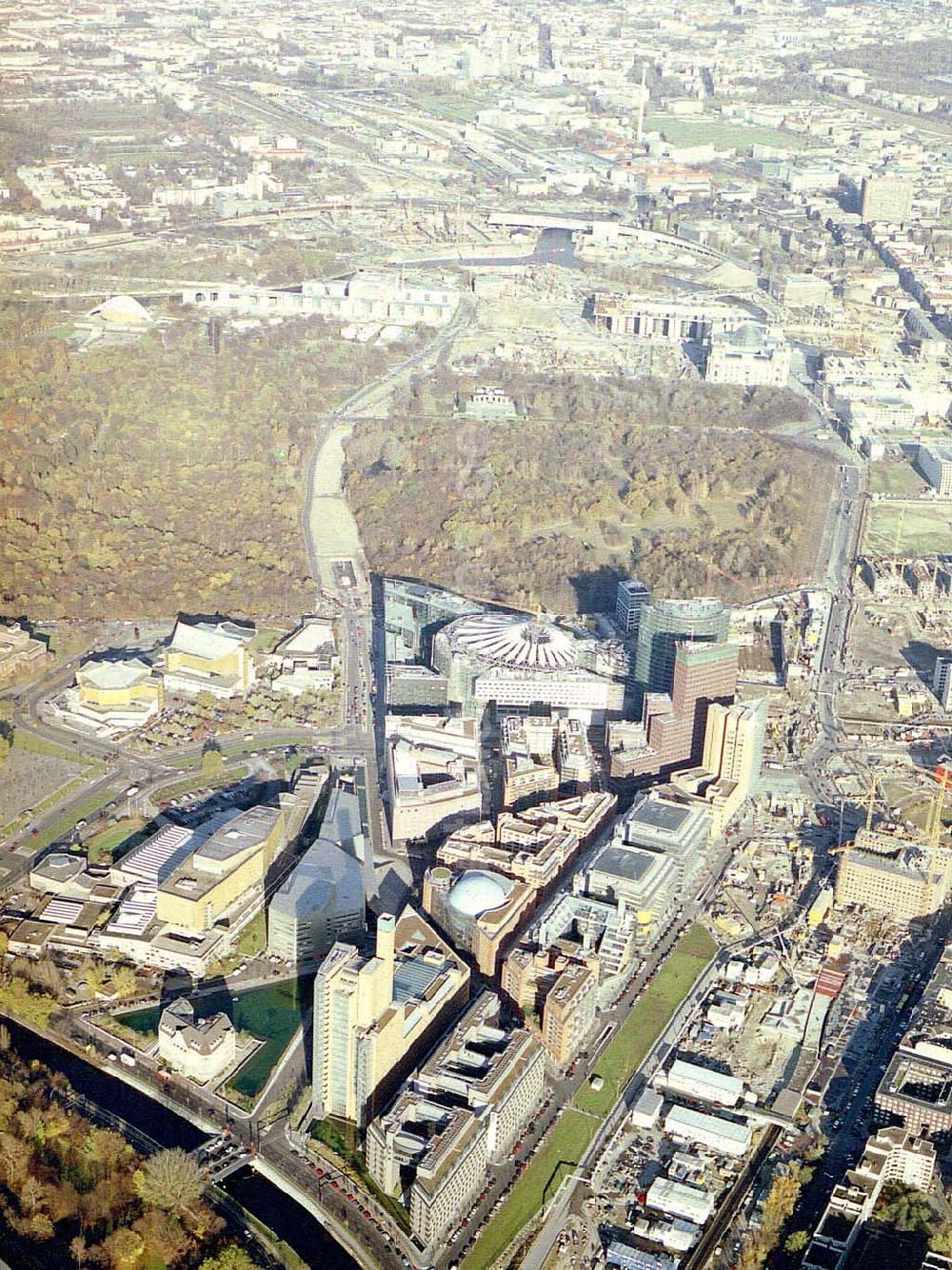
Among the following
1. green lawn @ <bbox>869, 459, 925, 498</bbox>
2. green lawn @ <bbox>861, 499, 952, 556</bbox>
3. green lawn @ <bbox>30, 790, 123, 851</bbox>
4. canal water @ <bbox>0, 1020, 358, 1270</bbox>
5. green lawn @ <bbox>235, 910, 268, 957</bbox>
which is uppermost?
canal water @ <bbox>0, 1020, 358, 1270</bbox>

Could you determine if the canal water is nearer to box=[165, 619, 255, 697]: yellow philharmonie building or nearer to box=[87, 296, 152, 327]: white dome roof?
box=[165, 619, 255, 697]: yellow philharmonie building

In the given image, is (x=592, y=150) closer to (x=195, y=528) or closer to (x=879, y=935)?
(x=195, y=528)

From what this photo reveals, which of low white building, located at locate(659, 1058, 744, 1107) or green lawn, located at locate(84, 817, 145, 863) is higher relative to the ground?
low white building, located at locate(659, 1058, 744, 1107)

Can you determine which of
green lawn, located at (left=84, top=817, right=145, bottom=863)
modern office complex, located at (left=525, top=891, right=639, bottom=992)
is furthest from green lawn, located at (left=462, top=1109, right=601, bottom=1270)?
green lawn, located at (left=84, top=817, right=145, bottom=863)

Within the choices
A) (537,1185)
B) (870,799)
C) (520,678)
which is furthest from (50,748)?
(870,799)

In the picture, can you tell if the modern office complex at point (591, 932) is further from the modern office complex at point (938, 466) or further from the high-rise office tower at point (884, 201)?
the high-rise office tower at point (884, 201)

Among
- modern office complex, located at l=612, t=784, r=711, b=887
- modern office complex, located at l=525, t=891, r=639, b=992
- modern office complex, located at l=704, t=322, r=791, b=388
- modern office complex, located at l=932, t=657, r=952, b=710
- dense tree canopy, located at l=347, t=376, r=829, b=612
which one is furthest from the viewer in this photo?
modern office complex, located at l=704, t=322, r=791, b=388
